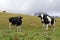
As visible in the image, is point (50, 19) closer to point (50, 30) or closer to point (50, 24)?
point (50, 24)

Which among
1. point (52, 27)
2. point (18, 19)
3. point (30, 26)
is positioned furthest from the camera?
point (30, 26)

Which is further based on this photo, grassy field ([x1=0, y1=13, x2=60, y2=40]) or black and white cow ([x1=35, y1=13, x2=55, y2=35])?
black and white cow ([x1=35, y1=13, x2=55, y2=35])

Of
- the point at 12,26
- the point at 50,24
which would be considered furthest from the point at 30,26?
the point at 50,24

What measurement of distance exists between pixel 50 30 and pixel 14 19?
4950mm

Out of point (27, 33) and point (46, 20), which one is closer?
point (27, 33)

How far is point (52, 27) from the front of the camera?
1119 inches

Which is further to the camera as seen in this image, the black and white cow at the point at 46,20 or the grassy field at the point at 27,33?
the black and white cow at the point at 46,20

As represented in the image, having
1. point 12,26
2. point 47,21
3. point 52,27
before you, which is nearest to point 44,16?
point 47,21

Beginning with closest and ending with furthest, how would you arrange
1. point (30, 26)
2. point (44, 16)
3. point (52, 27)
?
1. point (44, 16)
2. point (52, 27)
3. point (30, 26)

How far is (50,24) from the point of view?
1049 inches

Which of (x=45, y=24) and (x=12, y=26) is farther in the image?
(x=12, y=26)

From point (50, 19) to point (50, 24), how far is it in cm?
63

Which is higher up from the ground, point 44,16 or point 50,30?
point 44,16

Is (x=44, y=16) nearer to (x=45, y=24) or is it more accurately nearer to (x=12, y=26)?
(x=45, y=24)
